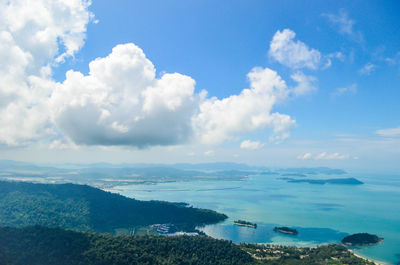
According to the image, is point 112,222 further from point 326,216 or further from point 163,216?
point 326,216

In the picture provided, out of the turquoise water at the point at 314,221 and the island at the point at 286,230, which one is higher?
the island at the point at 286,230

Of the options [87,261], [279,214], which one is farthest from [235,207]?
[87,261]

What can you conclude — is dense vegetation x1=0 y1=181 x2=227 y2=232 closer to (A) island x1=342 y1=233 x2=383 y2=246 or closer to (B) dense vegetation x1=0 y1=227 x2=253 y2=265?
(B) dense vegetation x1=0 y1=227 x2=253 y2=265

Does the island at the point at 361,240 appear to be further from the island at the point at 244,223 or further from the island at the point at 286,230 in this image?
the island at the point at 244,223

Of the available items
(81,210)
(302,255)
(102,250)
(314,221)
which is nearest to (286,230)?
(302,255)

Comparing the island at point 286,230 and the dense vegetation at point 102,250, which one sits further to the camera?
the island at point 286,230

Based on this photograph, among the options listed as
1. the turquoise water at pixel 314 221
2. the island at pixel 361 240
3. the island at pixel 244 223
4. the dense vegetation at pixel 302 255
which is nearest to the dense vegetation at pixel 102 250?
the dense vegetation at pixel 302 255

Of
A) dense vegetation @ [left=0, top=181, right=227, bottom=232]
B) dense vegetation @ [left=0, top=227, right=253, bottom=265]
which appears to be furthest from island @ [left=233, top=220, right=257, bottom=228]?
dense vegetation @ [left=0, top=227, right=253, bottom=265]
